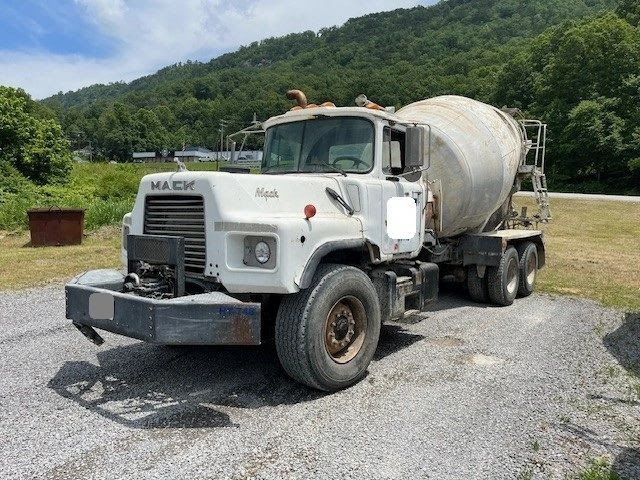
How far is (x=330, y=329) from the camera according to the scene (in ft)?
15.9

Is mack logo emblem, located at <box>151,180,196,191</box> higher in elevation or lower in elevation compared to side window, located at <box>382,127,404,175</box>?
lower

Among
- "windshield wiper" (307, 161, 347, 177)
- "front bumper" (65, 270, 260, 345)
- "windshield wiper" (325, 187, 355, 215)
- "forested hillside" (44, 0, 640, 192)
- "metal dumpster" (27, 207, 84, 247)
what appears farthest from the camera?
"forested hillside" (44, 0, 640, 192)

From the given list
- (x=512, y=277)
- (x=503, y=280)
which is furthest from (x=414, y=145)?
(x=512, y=277)

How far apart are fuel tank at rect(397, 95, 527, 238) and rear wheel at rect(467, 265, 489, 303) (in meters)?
0.63

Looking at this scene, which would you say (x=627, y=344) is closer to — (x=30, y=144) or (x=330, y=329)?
(x=330, y=329)

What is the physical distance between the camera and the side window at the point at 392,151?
5.80m

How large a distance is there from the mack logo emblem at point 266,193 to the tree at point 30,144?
26245 millimetres

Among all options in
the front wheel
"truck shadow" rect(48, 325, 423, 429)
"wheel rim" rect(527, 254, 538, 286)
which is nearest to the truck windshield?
the front wheel

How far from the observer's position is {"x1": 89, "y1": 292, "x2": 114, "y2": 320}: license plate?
14.5ft

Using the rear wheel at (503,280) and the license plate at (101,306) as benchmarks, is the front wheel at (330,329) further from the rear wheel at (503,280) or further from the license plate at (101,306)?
the rear wheel at (503,280)

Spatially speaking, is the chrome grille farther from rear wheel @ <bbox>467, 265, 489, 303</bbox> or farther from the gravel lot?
rear wheel @ <bbox>467, 265, 489, 303</bbox>

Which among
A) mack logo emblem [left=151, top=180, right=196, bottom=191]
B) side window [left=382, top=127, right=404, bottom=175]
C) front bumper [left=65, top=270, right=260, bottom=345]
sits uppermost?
side window [left=382, top=127, right=404, bottom=175]

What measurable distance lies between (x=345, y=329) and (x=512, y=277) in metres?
4.81

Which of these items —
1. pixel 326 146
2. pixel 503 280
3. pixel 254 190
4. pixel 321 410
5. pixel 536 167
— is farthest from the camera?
pixel 536 167
